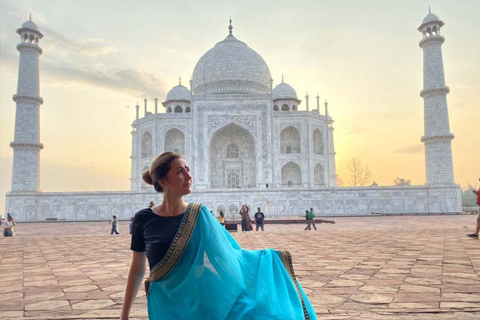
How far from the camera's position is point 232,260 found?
1800 mm

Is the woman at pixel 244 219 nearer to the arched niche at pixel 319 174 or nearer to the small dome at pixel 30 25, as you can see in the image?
the arched niche at pixel 319 174

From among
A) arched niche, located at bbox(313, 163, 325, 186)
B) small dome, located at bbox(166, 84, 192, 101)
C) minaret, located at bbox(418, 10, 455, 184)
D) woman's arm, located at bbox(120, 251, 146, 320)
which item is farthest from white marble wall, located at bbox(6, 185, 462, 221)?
woman's arm, located at bbox(120, 251, 146, 320)

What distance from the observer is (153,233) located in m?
1.87

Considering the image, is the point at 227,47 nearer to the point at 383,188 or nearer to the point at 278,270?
A: the point at 383,188

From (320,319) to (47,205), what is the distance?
2300 cm

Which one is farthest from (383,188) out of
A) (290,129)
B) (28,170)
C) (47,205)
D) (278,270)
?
(278,270)

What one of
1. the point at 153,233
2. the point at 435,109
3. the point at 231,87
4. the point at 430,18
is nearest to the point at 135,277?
the point at 153,233

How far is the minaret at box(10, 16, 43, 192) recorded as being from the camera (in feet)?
76.8

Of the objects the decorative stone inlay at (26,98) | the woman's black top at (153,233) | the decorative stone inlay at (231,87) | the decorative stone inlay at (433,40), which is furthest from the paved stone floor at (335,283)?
the decorative stone inlay at (231,87)

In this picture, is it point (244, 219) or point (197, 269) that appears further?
point (244, 219)

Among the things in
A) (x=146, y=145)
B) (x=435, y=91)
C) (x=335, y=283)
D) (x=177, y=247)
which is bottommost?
(x=335, y=283)

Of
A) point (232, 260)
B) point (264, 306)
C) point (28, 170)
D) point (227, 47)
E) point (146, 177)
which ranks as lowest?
point (264, 306)

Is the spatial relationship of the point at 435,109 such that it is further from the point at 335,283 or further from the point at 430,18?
the point at 335,283

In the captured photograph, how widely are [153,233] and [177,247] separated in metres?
0.16
